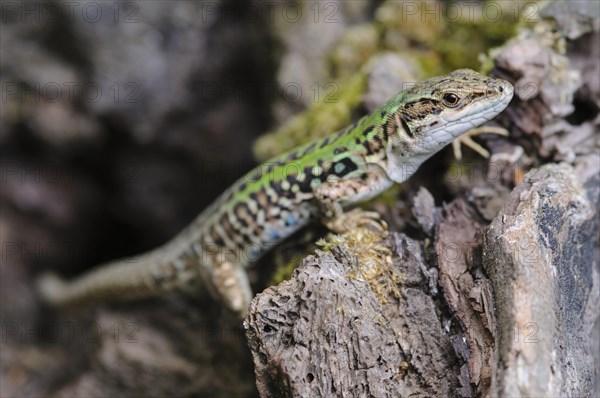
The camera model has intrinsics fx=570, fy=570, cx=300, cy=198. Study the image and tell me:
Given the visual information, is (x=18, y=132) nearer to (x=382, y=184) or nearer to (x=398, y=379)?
(x=382, y=184)

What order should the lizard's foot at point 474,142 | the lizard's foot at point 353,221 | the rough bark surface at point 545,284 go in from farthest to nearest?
the lizard's foot at point 474,142, the lizard's foot at point 353,221, the rough bark surface at point 545,284

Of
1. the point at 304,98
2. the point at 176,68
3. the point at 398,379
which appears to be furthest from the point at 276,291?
the point at 176,68

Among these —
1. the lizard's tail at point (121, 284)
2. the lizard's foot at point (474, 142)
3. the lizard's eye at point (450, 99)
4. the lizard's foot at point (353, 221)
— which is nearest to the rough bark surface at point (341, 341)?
the lizard's foot at point (353, 221)

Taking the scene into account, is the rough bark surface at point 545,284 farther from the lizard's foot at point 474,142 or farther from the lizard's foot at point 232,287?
the lizard's foot at point 232,287

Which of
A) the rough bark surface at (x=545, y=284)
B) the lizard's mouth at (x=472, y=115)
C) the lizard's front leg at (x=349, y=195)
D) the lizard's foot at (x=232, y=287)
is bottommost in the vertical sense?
the rough bark surface at (x=545, y=284)

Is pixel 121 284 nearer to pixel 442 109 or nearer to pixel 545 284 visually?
pixel 442 109

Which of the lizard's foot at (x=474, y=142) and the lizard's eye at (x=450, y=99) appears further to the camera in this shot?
the lizard's foot at (x=474, y=142)

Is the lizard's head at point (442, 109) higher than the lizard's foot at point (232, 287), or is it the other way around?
the lizard's head at point (442, 109)

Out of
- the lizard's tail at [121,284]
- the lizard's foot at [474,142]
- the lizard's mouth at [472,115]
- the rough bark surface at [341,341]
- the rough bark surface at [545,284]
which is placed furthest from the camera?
the lizard's tail at [121,284]
